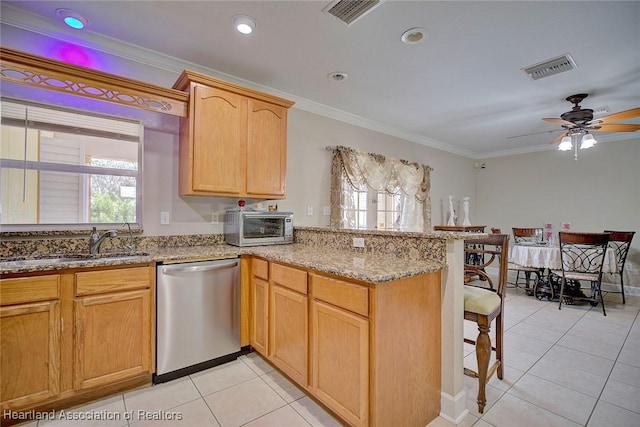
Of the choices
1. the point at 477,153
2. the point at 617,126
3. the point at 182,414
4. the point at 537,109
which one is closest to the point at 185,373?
the point at 182,414

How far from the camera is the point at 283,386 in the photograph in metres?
2.05

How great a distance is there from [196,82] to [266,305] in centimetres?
192

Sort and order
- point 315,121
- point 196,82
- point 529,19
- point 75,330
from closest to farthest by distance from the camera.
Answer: point 75,330 < point 529,19 < point 196,82 < point 315,121

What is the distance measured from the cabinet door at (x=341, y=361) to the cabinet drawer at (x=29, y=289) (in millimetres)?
1531

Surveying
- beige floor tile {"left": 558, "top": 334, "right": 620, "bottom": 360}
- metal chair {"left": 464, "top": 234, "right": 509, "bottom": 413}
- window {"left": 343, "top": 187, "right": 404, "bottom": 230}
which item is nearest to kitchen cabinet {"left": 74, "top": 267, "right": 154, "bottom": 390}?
metal chair {"left": 464, "top": 234, "right": 509, "bottom": 413}

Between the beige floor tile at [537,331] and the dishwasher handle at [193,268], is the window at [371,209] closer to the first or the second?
the dishwasher handle at [193,268]

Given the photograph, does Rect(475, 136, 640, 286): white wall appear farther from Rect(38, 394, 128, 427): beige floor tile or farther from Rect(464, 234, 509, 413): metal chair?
Rect(38, 394, 128, 427): beige floor tile

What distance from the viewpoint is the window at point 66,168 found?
2.09m

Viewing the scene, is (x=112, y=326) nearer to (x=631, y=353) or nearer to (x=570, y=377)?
(x=570, y=377)

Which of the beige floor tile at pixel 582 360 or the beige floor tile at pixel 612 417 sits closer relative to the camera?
the beige floor tile at pixel 612 417

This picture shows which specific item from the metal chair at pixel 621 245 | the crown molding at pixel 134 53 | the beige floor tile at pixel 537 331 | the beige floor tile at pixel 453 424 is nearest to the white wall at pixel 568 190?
the metal chair at pixel 621 245

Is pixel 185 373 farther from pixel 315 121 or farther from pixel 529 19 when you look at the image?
pixel 529 19

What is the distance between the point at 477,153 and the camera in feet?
20.3

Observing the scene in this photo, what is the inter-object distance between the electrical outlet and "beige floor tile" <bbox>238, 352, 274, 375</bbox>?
136cm
